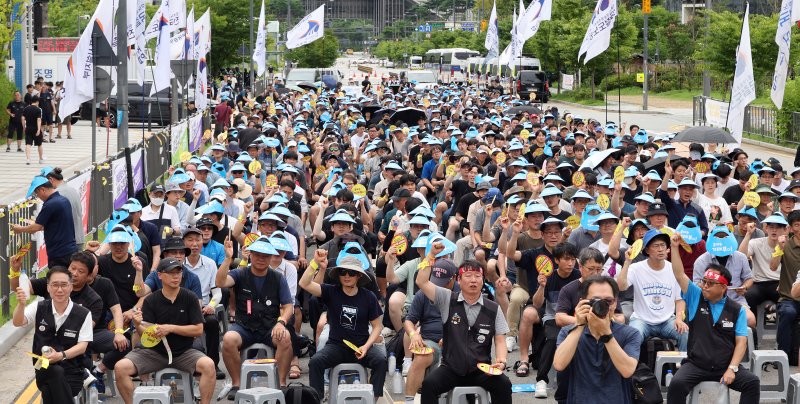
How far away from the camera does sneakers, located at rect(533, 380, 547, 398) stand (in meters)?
11.3

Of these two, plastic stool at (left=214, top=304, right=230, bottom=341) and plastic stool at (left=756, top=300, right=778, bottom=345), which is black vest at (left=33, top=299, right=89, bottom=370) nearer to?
plastic stool at (left=214, top=304, right=230, bottom=341)

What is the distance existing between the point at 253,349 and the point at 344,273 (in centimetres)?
131

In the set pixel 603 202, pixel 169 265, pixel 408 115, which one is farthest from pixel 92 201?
pixel 408 115

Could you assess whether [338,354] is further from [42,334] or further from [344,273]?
[42,334]

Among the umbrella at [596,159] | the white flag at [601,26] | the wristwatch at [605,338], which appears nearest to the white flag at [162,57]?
the white flag at [601,26]

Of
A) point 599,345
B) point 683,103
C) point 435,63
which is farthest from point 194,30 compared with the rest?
point 435,63

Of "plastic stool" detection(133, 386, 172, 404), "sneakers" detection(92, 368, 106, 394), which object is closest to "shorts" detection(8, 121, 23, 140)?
"sneakers" detection(92, 368, 106, 394)

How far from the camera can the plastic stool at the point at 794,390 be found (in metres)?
9.39

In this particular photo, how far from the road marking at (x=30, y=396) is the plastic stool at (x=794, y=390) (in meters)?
6.28

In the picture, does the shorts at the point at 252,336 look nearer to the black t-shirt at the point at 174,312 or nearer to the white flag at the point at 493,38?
the black t-shirt at the point at 174,312

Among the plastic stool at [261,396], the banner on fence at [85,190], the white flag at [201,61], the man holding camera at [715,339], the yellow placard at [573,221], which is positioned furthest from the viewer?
the white flag at [201,61]

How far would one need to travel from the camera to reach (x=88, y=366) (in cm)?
984

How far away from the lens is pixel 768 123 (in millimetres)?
39250

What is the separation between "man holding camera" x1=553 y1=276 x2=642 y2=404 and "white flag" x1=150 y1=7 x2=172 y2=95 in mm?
18866
